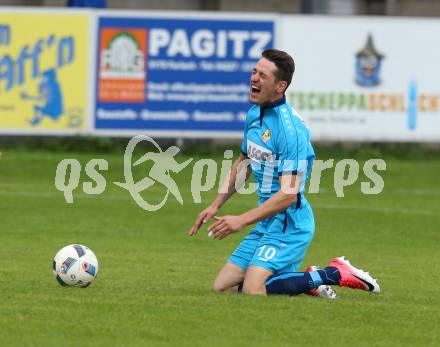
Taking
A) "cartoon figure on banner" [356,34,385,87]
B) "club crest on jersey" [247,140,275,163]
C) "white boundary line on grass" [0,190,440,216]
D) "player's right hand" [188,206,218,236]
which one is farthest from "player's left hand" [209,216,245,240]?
"cartoon figure on banner" [356,34,385,87]

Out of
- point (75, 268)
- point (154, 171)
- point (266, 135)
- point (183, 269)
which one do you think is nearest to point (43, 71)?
point (154, 171)

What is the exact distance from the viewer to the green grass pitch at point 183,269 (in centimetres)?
898

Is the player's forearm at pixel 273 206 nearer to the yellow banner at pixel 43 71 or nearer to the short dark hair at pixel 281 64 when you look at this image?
the short dark hair at pixel 281 64

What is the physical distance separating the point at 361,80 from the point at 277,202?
44.7 feet

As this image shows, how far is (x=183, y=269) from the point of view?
13.3 metres

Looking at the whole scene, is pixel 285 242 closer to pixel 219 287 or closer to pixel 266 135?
pixel 219 287

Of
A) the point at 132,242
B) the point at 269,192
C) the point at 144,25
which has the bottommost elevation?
the point at 132,242

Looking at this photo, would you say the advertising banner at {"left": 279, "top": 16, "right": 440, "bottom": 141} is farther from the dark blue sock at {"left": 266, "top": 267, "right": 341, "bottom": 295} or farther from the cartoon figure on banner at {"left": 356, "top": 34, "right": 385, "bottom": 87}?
the dark blue sock at {"left": 266, "top": 267, "right": 341, "bottom": 295}

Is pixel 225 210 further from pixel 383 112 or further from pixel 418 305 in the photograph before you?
pixel 418 305

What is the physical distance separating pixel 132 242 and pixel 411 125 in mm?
9256

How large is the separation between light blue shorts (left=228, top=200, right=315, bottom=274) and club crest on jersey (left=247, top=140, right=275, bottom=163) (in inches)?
18.4

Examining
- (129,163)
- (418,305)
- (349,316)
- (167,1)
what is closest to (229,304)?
(349,316)

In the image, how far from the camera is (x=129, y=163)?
2328 cm

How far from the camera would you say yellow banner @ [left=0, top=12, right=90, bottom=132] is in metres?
22.6
